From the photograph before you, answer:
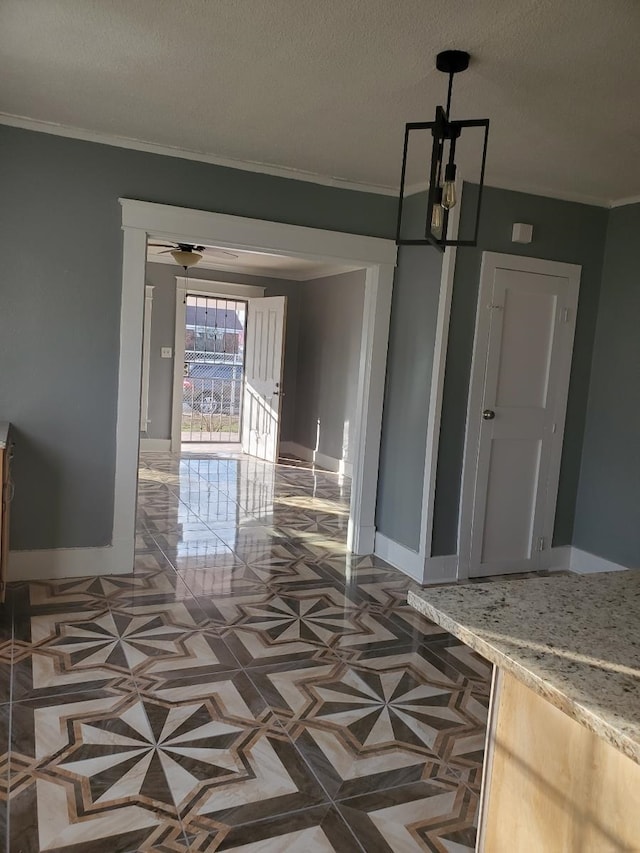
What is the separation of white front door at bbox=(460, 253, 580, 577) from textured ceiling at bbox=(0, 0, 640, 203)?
2.25 ft

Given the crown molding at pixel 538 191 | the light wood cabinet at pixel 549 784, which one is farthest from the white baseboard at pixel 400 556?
the light wood cabinet at pixel 549 784

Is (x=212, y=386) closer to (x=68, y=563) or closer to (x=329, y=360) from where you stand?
(x=329, y=360)

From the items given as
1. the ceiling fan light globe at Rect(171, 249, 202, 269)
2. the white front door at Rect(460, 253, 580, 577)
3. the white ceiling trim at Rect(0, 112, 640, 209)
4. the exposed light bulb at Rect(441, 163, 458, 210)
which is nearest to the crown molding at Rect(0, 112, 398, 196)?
the white ceiling trim at Rect(0, 112, 640, 209)

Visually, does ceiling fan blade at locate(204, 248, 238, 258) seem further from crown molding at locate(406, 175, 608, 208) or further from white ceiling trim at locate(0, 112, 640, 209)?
crown molding at locate(406, 175, 608, 208)

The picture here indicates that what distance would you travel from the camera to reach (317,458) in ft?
27.1

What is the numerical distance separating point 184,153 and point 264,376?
4.71m

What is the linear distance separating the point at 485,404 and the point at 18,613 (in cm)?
284

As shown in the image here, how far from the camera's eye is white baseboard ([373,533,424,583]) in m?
4.05

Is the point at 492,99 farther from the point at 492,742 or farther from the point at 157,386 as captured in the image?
the point at 157,386

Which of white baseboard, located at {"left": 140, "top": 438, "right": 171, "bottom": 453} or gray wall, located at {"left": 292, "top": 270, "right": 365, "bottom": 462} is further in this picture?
white baseboard, located at {"left": 140, "top": 438, "right": 171, "bottom": 453}

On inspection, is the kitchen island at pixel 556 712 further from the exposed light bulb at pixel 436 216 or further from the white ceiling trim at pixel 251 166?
the white ceiling trim at pixel 251 166

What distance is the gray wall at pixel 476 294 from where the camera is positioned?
3924 millimetres

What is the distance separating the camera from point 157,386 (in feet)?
26.5

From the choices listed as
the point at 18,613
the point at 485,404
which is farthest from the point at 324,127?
the point at 18,613
